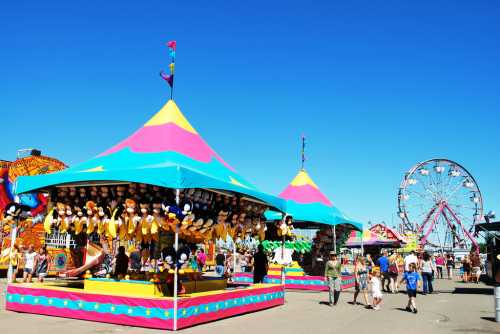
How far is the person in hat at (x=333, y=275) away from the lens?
11.8 meters

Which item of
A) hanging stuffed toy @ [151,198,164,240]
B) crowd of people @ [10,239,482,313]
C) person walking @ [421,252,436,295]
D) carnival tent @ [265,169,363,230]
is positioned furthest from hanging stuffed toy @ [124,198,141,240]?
person walking @ [421,252,436,295]

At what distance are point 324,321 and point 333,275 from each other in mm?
2697

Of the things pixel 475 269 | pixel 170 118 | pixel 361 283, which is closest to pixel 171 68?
pixel 170 118

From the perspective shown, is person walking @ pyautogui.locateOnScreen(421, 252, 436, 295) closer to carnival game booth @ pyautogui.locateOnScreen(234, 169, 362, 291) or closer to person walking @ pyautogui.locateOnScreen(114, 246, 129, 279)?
carnival game booth @ pyautogui.locateOnScreen(234, 169, 362, 291)

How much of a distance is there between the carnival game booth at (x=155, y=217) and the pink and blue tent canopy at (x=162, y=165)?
0.02 m

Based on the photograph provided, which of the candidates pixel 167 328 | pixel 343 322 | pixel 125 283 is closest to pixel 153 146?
pixel 125 283

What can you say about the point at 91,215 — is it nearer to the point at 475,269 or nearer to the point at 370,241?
the point at 475,269

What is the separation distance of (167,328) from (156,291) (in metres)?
1.31

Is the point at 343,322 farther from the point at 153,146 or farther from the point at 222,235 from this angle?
the point at 153,146

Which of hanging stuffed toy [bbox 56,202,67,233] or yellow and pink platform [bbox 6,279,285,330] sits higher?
hanging stuffed toy [bbox 56,202,67,233]

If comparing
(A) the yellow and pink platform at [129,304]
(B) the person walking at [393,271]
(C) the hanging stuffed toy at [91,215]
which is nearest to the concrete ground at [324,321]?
(A) the yellow and pink platform at [129,304]

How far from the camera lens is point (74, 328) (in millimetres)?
7668

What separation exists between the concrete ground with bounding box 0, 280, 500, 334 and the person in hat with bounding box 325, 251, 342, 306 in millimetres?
307

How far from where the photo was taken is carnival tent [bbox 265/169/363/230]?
17484 millimetres
